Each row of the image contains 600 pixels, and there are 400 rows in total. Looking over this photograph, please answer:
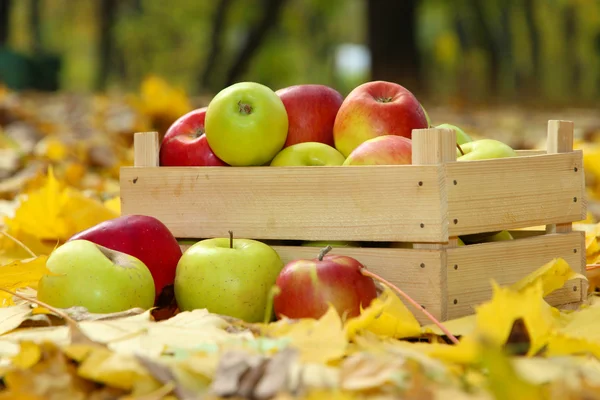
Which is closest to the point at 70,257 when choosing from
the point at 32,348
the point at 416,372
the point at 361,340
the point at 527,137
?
the point at 32,348

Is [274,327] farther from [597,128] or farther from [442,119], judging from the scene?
[442,119]

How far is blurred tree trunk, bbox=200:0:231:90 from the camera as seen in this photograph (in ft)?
56.2

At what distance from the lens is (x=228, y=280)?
2102 millimetres

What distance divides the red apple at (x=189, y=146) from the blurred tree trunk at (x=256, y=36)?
12873 mm

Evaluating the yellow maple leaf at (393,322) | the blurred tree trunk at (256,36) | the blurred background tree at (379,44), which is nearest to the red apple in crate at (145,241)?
the yellow maple leaf at (393,322)

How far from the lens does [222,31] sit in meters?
17.4

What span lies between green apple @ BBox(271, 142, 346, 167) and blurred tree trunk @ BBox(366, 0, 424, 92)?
9168mm

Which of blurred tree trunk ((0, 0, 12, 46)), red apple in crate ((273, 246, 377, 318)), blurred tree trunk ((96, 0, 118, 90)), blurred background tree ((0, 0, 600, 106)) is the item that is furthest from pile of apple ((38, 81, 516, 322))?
blurred tree trunk ((96, 0, 118, 90))

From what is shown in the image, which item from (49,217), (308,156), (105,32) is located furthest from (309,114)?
(105,32)

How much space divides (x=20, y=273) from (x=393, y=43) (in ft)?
32.2

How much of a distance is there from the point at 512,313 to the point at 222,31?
53.5ft

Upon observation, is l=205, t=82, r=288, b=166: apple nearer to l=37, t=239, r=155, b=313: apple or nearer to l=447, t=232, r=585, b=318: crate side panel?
l=37, t=239, r=155, b=313: apple

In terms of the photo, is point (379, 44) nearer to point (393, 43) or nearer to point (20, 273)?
point (393, 43)

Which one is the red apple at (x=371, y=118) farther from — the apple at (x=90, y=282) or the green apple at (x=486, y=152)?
the apple at (x=90, y=282)
